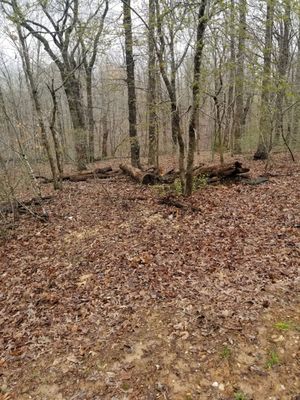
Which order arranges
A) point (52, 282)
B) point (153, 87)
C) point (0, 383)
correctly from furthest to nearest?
point (153, 87)
point (52, 282)
point (0, 383)

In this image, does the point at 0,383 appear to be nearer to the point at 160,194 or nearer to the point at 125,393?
the point at 125,393

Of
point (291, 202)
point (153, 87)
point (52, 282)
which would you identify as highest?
point (153, 87)

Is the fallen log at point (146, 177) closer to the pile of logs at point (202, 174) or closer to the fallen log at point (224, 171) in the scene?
the pile of logs at point (202, 174)

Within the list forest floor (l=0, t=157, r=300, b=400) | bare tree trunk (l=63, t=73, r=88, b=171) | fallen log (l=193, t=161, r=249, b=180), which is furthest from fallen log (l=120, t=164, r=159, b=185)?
bare tree trunk (l=63, t=73, r=88, b=171)

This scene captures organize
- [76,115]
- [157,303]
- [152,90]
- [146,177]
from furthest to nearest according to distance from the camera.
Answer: [76,115]
[152,90]
[146,177]
[157,303]

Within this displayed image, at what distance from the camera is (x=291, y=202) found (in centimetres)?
725

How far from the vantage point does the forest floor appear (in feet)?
10.4

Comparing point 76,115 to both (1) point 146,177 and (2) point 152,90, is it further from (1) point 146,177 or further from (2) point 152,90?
(1) point 146,177

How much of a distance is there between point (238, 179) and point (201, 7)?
4825 millimetres

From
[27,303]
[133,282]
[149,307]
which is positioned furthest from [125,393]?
[27,303]

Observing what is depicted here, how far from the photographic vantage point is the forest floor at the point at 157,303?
318 centimetres

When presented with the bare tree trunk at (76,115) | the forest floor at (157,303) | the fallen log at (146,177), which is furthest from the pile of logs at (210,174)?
the bare tree trunk at (76,115)

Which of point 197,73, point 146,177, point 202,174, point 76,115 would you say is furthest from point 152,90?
point 197,73

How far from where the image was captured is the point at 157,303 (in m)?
4.38
